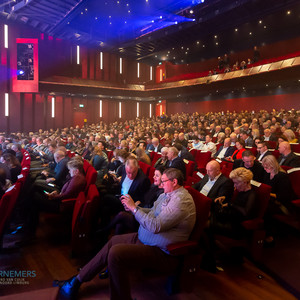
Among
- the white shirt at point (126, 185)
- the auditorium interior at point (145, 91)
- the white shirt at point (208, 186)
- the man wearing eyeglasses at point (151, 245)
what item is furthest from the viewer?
the white shirt at point (126, 185)

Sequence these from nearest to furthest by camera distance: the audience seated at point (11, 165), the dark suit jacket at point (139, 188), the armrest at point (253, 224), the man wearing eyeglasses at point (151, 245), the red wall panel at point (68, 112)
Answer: the man wearing eyeglasses at point (151, 245) → the armrest at point (253, 224) → the dark suit jacket at point (139, 188) → the audience seated at point (11, 165) → the red wall panel at point (68, 112)

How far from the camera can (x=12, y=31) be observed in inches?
599

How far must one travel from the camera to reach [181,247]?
1.83 meters

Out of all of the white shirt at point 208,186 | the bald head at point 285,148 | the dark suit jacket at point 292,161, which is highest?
the bald head at point 285,148

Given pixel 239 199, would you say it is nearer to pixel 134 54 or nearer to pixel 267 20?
pixel 267 20

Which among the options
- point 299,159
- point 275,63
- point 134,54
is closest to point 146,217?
point 299,159

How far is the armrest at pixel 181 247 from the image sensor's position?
71.1 inches

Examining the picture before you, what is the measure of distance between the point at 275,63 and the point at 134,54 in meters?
11.1

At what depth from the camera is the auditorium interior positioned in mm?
2506

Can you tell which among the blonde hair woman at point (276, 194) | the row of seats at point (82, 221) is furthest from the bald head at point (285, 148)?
the row of seats at point (82, 221)

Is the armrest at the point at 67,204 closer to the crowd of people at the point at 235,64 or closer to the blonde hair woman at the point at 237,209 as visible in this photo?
the blonde hair woman at the point at 237,209

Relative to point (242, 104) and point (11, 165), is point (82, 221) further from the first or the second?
point (242, 104)

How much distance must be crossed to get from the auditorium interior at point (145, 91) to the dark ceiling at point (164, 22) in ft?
0.22

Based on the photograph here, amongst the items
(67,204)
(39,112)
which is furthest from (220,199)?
(39,112)
